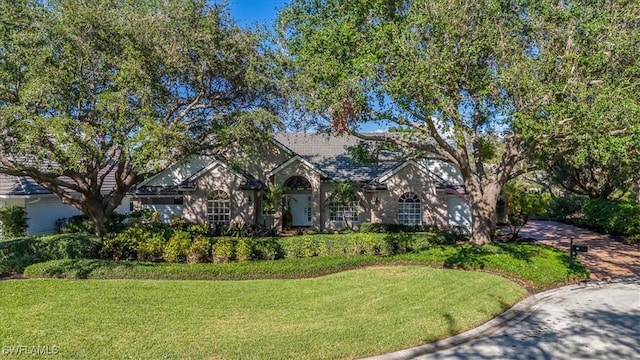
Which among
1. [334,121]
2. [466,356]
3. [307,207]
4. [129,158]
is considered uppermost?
[334,121]

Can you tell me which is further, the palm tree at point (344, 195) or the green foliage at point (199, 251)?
the palm tree at point (344, 195)

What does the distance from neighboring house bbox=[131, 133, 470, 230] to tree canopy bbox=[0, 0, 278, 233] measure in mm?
6898

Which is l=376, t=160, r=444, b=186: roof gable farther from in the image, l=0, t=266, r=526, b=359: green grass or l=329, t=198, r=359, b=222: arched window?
l=0, t=266, r=526, b=359: green grass

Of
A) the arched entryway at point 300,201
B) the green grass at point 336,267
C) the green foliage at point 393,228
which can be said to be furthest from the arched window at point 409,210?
the green grass at point 336,267

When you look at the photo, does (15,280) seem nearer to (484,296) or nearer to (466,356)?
(466,356)

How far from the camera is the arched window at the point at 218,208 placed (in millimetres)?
24875

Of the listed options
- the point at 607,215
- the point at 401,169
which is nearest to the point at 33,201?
the point at 401,169

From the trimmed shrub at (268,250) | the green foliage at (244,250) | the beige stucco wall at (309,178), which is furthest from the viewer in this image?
the beige stucco wall at (309,178)

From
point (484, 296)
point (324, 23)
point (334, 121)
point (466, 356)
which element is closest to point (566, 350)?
point (466, 356)

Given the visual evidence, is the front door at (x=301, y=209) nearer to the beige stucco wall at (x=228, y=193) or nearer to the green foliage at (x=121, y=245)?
the beige stucco wall at (x=228, y=193)

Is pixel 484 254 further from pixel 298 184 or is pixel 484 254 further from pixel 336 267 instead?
pixel 298 184

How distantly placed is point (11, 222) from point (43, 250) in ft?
23.3

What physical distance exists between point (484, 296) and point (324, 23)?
10.6m

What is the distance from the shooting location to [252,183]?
24750 mm
